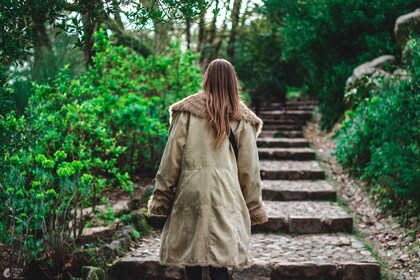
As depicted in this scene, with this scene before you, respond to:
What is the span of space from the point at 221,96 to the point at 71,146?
2241mm

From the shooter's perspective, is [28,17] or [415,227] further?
[415,227]

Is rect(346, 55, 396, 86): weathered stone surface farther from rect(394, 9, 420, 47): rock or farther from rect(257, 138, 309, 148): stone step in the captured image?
rect(257, 138, 309, 148): stone step

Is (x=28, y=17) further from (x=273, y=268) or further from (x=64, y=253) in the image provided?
(x=273, y=268)

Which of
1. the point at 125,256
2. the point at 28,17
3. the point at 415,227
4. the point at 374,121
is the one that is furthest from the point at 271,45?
the point at 28,17

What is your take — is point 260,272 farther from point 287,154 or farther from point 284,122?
point 284,122

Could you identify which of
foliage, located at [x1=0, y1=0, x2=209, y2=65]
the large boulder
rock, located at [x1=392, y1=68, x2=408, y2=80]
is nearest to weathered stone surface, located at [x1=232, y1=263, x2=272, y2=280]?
foliage, located at [x1=0, y1=0, x2=209, y2=65]

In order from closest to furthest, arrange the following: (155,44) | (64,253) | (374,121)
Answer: (64,253)
(374,121)
(155,44)

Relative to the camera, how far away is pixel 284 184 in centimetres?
688

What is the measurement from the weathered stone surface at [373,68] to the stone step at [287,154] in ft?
5.48

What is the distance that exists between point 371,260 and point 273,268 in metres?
0.91

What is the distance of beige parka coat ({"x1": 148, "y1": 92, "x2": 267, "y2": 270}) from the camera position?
272 cm

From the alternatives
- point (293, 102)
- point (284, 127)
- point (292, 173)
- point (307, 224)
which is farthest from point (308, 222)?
point (293, 102)

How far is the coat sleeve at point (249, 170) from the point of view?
2.91 m

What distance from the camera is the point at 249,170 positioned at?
9.55 ft
